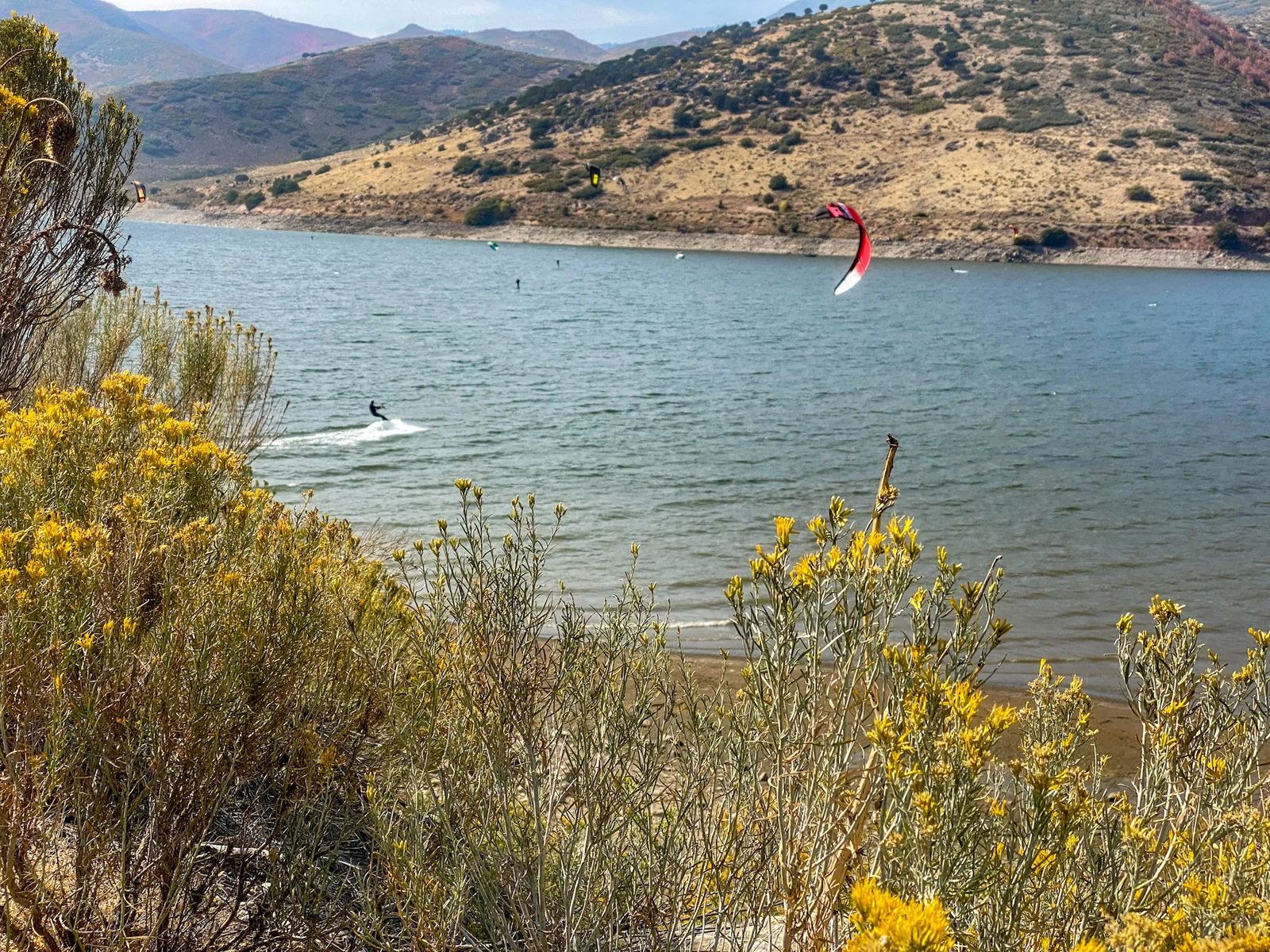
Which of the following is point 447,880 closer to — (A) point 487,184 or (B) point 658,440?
(B) point 658,440

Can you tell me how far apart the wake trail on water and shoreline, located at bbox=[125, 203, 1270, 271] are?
56898 millimetres

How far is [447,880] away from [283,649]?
3.20 ft

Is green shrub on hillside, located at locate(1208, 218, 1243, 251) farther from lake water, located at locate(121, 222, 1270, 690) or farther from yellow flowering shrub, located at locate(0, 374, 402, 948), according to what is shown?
yellow flowering shrub, located at locate(0, 374, 402, 948)

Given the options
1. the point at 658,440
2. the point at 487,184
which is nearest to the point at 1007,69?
the point at 487,184

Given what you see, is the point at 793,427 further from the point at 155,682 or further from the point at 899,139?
the point at 899,139

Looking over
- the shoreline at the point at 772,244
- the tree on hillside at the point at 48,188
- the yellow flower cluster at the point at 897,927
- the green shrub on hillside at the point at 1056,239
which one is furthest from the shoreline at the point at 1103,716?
the green shrub on hillside at the point at 1056,239

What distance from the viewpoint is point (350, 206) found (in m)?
104

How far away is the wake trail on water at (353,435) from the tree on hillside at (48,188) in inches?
432

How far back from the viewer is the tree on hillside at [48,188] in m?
5.39

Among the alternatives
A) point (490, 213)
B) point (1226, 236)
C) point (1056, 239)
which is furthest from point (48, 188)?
point (490, 213)

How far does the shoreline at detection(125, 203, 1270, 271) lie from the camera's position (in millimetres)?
76938

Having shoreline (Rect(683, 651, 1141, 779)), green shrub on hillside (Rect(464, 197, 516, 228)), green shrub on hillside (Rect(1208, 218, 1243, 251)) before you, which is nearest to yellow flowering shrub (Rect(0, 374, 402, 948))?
shoreline (Rect(683, 651, 1141, 779))

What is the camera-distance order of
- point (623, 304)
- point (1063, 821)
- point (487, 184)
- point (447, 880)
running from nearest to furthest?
1. point (1063, 821)
2. point (447, 880)
3. point (623, 304)
4. point (487, 184)

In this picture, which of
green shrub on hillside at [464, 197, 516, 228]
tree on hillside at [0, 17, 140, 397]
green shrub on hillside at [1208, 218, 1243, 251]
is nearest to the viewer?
tree on hillside at [0, 17, 140, 397]
